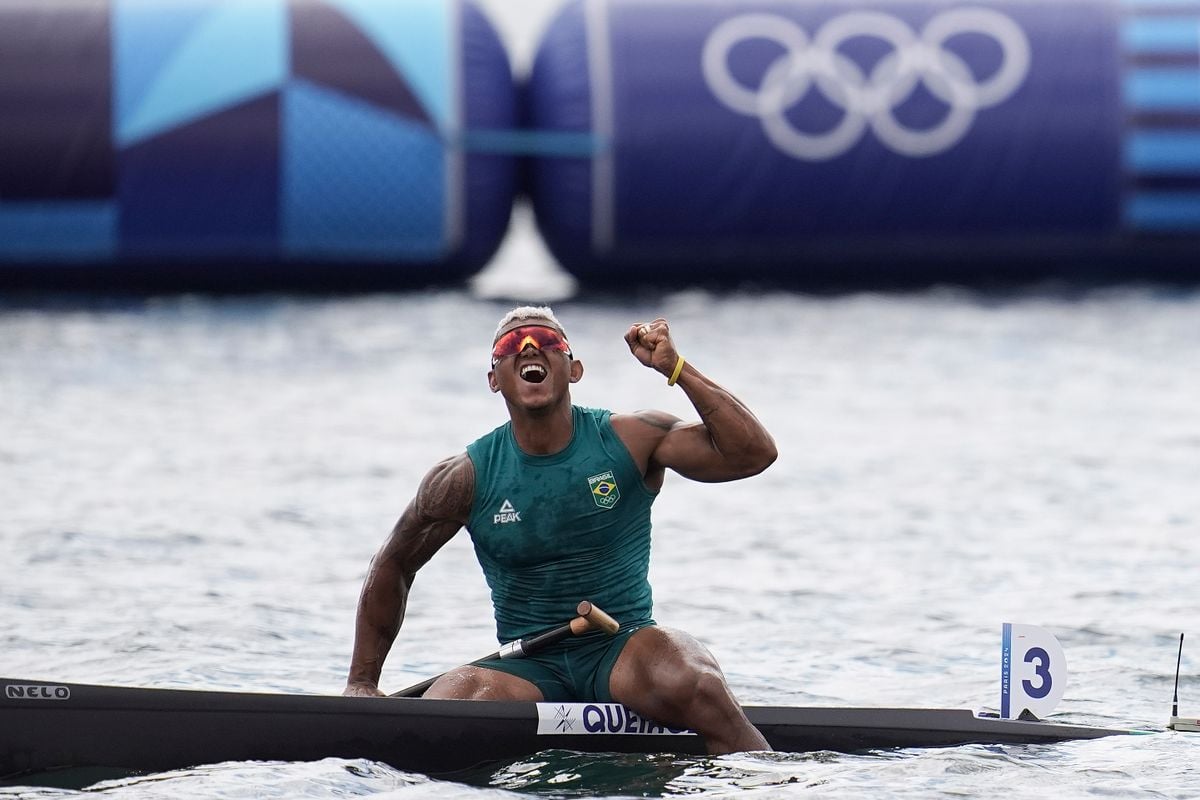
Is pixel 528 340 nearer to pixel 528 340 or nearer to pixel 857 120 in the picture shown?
pixel 528 340

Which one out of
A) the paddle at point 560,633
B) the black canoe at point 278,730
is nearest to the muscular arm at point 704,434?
the paddle at point 560,633

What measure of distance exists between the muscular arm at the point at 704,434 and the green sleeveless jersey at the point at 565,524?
0.47 feet

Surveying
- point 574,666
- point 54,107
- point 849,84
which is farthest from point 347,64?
point 574,666

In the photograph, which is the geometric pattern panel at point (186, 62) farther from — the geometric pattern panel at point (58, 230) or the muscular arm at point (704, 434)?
the muscular arm at point (704, 434)

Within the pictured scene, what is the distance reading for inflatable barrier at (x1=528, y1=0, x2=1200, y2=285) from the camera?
55.2 ft

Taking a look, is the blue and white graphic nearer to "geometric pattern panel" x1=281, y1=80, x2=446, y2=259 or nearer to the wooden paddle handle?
"geometric pattern panel" x1=281, y1=80, x2=446, y2=259

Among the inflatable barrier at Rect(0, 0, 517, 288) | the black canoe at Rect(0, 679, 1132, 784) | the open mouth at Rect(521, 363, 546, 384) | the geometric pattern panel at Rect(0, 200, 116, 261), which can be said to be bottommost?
the black canoe at Rect(0, 679, 1132, 784)

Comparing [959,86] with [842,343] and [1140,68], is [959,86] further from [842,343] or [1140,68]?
[842,343]

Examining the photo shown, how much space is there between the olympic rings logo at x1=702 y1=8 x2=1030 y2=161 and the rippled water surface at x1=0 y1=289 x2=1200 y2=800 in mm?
1530

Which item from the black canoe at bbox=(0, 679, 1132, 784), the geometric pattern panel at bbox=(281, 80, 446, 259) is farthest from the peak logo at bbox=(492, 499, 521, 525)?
the geometric pattern panel at bbox=(281, 80, 446, 259)

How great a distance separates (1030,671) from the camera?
22.1ft

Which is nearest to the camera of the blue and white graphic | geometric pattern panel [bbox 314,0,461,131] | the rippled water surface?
the rippled water surface

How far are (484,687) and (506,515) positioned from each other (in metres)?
0.59

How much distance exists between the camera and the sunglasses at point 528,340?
6.40 metres
